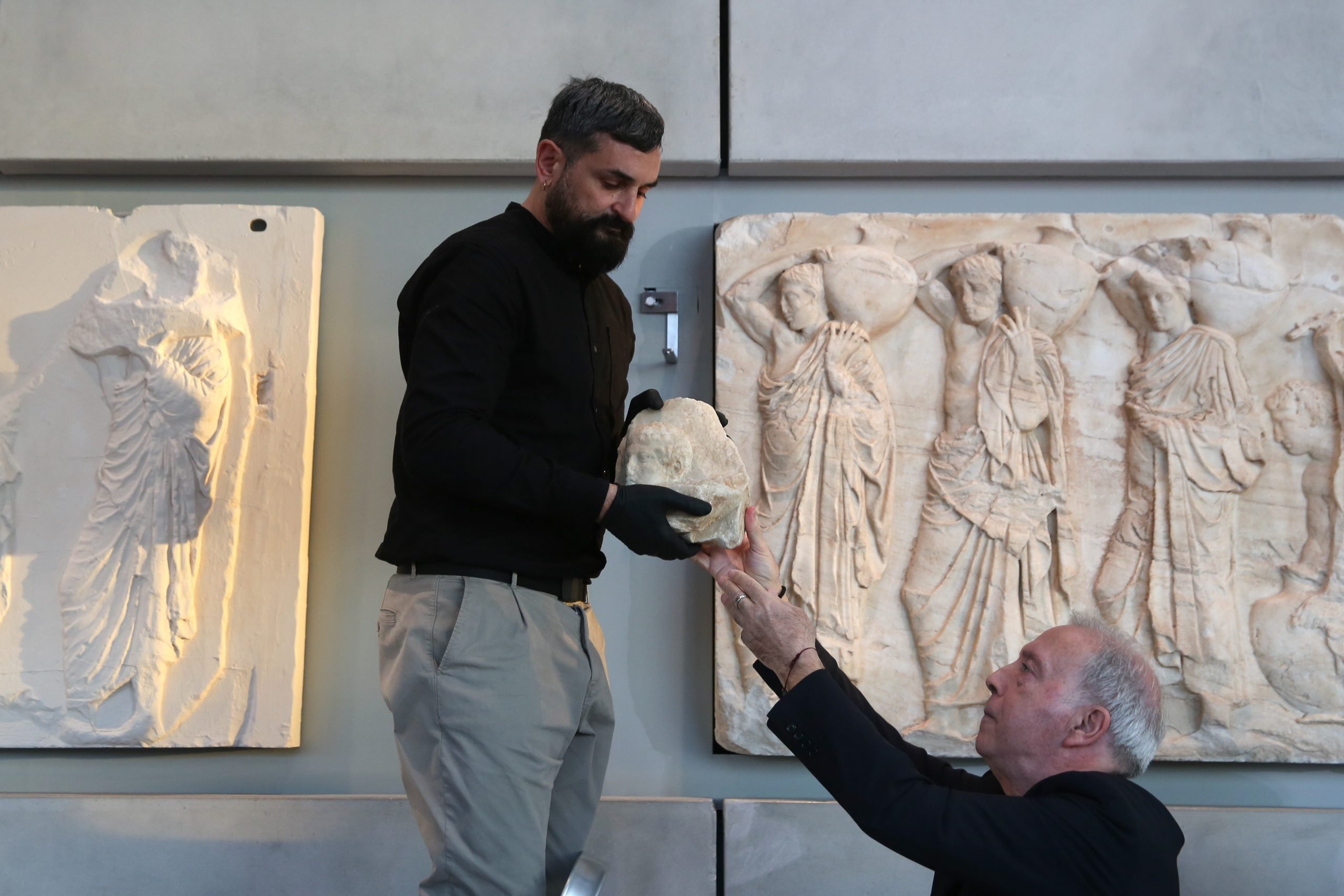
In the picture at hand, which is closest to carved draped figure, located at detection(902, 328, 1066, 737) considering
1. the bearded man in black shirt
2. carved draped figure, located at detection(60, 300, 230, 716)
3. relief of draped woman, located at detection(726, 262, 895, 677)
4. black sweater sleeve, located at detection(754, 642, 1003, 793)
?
relief of draped woman, located at detection(726, 262, 895, 677)

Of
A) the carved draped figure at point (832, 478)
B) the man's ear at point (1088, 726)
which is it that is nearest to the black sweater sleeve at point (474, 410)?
the man's ear at point (1088, 726)

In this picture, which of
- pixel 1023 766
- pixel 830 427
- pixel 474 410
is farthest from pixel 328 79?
pixel 1023 766

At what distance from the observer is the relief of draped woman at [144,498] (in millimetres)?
2740

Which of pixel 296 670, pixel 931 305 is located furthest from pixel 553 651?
pixel 931 305

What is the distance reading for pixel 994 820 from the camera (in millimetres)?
1312

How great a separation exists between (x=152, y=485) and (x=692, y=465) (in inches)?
67.2

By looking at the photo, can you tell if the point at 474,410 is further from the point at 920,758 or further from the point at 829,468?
the point at 829,468

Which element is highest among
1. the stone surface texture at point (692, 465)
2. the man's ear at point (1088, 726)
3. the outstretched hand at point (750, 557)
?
the stone surface texture at point (692, 465)

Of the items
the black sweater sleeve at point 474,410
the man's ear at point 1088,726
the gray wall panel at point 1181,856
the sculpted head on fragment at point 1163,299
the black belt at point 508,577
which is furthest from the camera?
the sculpted head on fragment at point 1163,299

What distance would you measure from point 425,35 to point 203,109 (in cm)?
65

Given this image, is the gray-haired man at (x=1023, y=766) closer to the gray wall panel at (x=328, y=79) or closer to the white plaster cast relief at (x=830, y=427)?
the white plaster cast relief at (x=830, y=427)

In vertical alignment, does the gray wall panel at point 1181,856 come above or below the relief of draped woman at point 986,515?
below

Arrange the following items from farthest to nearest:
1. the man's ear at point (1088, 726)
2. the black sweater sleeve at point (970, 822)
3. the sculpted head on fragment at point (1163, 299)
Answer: the sculpted head on fragment at point (1163, 299) → the man's ear at point (1088, 726) → the black sweater sleeve at point (970, 822)

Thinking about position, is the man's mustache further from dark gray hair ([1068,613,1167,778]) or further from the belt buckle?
dark gray hair ([1068,613,1167,778])
